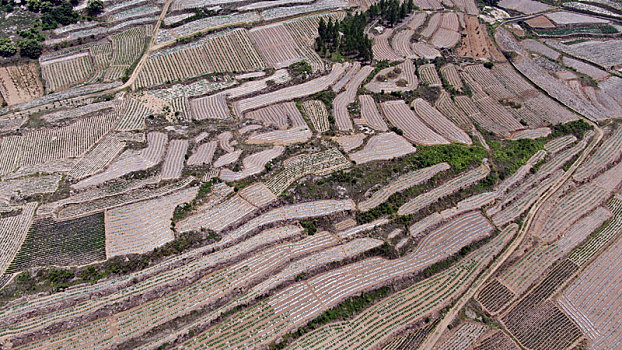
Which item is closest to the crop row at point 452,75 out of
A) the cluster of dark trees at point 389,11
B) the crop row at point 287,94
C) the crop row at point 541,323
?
the cluster of dark trees at point 389,11

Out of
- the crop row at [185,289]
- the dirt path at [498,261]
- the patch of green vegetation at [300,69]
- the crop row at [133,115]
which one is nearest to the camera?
the crop row at [185,289]

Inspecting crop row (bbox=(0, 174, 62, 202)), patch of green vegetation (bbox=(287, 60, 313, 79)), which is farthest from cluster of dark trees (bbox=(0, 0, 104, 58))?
patch of green vegetation (bbox=(287, 60, 313, 79))

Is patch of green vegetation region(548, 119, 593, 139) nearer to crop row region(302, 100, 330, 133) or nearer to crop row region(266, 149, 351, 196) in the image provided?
crop row region(266, 149, 351, 196)

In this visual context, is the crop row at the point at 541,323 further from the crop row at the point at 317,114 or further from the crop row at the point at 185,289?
the crop row at the point at 317,114

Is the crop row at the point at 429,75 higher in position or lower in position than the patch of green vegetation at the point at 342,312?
higher

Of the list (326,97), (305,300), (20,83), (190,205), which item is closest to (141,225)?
(190,205)
